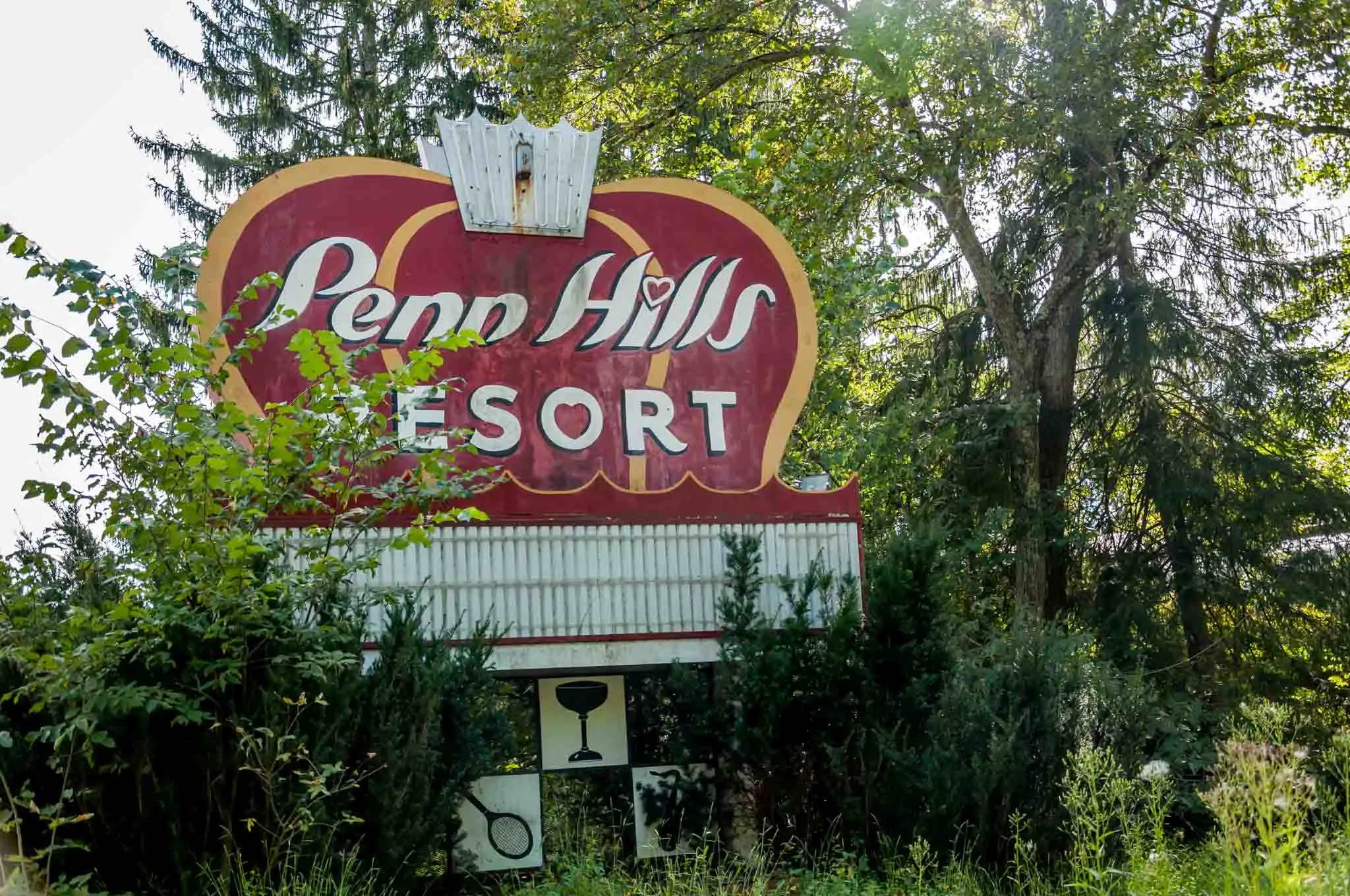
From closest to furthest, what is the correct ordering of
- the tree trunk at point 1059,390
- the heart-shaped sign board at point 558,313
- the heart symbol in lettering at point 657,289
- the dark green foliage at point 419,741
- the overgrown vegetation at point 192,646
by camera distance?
1. the overgrown vegetation at point 192,646
2. the dark green foliage at point 419,741
3. the heart-shaped sign board at point 558,313
4. the heart symbol in lettering at point 657,289
5. the tree trunk at point 1059,390

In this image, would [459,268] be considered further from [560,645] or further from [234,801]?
[234,801]

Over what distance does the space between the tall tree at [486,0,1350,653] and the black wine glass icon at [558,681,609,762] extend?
25.4 feet

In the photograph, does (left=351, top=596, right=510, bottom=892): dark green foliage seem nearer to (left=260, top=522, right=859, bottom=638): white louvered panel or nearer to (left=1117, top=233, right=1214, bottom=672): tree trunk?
(left=260, top=522, right=859, bottom=638): white louvered panel

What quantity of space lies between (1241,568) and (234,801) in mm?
14288

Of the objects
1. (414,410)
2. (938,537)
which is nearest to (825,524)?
(938,537)

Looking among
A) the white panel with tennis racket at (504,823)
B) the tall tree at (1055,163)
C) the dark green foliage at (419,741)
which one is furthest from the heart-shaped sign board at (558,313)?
the tall tree at (1055,163)

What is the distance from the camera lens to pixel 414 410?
37.8 ft

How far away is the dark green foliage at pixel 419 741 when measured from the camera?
855 centimetres

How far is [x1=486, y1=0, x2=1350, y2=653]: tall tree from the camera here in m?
17.8

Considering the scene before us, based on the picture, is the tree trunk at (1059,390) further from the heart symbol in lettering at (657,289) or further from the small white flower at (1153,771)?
the small white flower at (1153,771)

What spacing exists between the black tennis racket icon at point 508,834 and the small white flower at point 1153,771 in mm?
4295

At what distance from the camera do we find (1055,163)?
62.0 ft

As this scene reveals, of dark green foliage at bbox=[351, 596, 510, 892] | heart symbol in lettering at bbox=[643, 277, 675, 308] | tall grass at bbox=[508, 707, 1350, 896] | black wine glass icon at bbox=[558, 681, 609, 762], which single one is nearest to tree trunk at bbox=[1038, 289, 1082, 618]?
tall grass at bbox=[508, 707, 1350, 896]

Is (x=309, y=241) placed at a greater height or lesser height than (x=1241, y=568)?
greater
